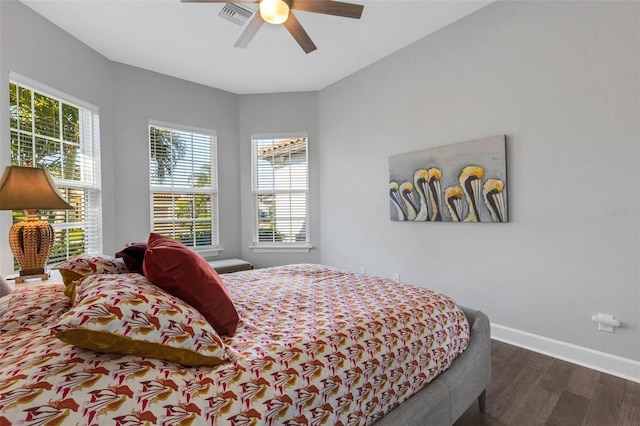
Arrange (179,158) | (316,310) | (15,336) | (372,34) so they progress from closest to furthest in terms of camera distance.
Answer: (15,336) → (316,310) → (372,34) → (179,158)

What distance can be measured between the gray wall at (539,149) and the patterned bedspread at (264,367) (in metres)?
1.28

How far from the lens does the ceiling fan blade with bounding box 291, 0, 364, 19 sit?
2.02m

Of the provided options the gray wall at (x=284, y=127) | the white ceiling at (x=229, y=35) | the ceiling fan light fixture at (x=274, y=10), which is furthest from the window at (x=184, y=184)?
the ceiling fan light fixture at (x=274, y=10)

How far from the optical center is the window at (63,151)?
8.05 ft

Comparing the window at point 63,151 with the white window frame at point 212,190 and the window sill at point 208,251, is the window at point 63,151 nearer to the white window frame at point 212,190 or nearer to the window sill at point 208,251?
the white window frame at point 212,190

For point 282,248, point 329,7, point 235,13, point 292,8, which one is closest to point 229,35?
point 235,13

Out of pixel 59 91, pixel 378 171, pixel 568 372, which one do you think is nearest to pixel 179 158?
pixel 59 91

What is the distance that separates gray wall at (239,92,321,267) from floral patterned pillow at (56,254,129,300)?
311cm

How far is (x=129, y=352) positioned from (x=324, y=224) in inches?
144

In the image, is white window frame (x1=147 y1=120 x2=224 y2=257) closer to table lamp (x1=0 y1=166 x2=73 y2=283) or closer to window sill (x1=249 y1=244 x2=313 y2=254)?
window sill (x1=249 y1=244 x2=313 y2=254)

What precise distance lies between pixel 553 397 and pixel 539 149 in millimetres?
1773

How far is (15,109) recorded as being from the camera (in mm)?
2398

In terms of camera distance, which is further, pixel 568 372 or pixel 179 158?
pixel 179 158

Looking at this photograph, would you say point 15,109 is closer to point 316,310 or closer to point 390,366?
point 316,310
